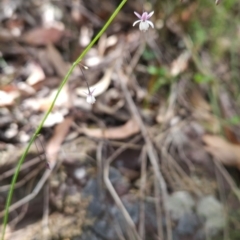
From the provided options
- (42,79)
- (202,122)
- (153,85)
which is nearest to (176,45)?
(153,85)

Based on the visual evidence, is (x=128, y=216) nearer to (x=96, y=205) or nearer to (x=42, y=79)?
(x=96, y=205)

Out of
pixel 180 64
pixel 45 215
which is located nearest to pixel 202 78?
pixel 180 64

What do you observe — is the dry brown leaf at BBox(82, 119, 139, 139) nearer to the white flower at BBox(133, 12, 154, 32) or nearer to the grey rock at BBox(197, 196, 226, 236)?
the grey rock at BBox(197, 196, 226, 236)

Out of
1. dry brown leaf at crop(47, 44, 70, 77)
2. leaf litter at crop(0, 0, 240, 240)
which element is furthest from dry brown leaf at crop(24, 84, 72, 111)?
dry brown leaf at crop(47, 44, 70, 77)

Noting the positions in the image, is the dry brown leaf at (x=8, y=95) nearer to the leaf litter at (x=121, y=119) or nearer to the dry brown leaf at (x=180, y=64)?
the leaf litter at (x=121, y=119)

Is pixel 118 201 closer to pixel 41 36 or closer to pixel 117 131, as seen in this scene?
pixel 117 131

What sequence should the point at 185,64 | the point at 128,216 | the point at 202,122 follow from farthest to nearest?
1. the point at 185,64
2. the point at 202,122
3. the point at 128,216
